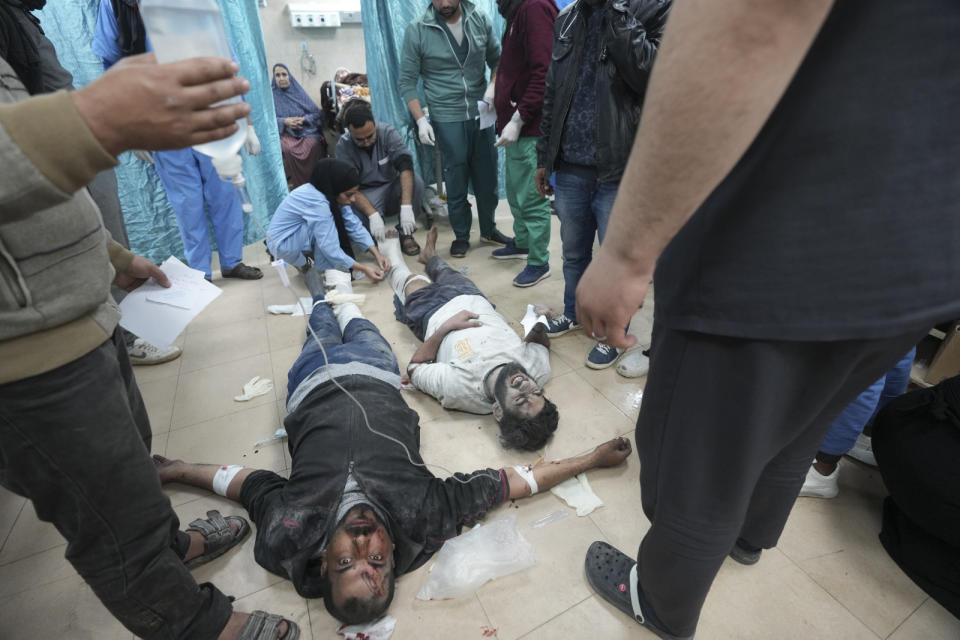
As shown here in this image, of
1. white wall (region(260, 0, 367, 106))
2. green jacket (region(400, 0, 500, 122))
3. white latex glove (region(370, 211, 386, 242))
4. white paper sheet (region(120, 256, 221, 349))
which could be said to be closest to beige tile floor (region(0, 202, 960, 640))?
white paper sheet (region(120, 256, 221, 349))

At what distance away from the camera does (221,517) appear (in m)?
1.26

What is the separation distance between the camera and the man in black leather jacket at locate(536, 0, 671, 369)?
135 cm

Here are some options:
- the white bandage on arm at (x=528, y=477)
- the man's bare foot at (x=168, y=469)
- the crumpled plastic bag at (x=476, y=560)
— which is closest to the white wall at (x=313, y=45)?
the man's bare foot at (x=168, y=469)

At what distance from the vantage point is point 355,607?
38.7 inches

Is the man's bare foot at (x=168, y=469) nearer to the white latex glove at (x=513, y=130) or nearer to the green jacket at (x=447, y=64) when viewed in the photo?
the white latex glove at (x=513, y=130)

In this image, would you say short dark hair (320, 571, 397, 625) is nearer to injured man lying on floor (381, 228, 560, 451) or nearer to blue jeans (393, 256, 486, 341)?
injured man lying on floor (381, 228, 560, 451)

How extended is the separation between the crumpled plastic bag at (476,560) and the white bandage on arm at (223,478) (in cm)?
68

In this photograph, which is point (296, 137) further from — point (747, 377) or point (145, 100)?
point (747, 377)

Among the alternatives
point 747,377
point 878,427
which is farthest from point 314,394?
point 878,427

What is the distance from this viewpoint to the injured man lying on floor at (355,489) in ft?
3.40

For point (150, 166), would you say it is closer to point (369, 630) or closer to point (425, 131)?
point (425, 131)

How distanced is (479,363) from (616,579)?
0.80 metres

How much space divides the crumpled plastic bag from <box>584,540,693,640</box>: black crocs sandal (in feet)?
0.53

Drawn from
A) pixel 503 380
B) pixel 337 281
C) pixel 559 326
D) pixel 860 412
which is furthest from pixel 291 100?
pixel 860 412
